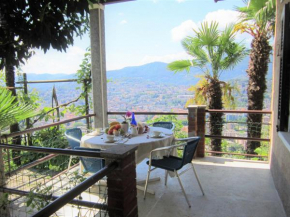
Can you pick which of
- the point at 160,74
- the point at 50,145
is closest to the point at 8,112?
the point at 50,145

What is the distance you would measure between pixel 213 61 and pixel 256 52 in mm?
1157

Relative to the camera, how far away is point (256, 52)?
614 centimetres

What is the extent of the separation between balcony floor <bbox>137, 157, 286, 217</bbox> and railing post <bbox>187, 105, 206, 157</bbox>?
0.54 meters

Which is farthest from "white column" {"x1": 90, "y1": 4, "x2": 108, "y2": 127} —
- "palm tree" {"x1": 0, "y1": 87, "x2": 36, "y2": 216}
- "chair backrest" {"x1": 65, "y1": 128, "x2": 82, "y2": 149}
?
"palm tree" {"x1": 0, "y1": 87, "x2": 36, "y2": 216}

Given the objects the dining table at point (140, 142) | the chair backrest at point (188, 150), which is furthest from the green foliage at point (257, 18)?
the chair backrest at point (188, 150)

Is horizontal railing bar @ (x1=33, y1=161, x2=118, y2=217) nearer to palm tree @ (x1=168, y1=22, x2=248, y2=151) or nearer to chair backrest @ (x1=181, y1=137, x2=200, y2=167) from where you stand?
chair backrest @ (x1=181, y1=137, x2=200, y2=167)

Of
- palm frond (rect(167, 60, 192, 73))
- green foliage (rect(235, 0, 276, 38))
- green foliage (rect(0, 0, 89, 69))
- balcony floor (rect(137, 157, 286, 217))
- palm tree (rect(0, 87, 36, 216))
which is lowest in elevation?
balcony floor (rect(137, 157, 286, 217))

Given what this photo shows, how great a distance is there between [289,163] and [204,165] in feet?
5.95

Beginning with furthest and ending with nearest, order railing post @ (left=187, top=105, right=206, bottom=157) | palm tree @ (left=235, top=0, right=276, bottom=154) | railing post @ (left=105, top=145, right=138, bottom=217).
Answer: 1. palm tree @ (left=235, top=0, right=276, bottom=154)
2. railing post @ (left=187, top=105, right=206, bottom=157)
3. railing post @ (left=105, top=145, right=138, bottom=217)

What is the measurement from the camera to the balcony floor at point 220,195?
8.71ft

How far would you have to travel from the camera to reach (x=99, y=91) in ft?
17.0

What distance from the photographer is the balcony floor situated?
265cm

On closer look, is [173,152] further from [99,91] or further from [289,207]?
[99,91]

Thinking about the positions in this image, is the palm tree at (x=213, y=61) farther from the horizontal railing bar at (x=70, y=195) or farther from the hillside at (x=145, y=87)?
the horizontal railing bar at (x=70, y=195)
